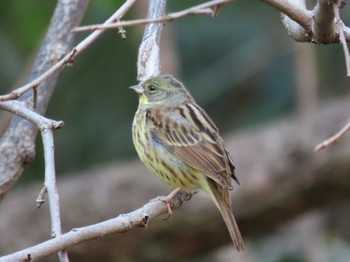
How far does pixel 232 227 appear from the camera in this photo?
13.8 feet

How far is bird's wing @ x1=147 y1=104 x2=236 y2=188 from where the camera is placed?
443cm

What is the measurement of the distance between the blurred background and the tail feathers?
3.58 meters

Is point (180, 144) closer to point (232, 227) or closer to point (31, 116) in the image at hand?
point (232, 227)

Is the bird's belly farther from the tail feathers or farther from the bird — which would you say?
the tail feathers

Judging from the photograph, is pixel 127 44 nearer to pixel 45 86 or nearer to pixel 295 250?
pixel 295 250

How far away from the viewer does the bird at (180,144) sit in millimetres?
4385

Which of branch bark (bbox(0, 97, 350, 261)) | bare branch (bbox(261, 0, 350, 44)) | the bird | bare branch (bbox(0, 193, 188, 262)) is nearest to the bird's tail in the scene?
the bird

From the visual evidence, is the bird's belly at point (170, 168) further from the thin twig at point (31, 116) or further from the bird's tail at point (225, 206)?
the thin twig at point (31, 116)

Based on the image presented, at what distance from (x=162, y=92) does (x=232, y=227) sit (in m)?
0.76

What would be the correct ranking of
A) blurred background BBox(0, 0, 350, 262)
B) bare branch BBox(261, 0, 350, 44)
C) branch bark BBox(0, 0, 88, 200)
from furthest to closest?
1. blurred background BBox(0, 0, 350, 262)
2. branch bark BBox(0, 0, 88, 200)
3. bare branch BBox(261, 0, 350, 44)

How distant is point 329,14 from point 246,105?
5539mm

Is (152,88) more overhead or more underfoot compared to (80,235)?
more overhead

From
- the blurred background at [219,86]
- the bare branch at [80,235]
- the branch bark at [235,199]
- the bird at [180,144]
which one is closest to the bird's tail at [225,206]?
the bird at [180,144]

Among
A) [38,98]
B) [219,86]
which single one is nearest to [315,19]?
[38,98]
